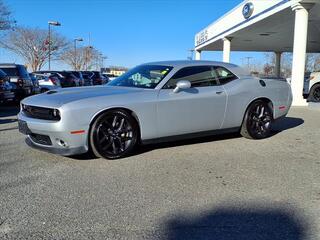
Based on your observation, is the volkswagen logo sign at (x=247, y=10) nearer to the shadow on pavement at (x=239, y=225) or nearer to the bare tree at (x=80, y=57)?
the shadow on pavement at (x=239, y=225)

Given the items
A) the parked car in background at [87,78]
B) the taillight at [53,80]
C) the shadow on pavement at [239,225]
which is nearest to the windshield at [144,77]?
the shadow on pavement at [239,225]

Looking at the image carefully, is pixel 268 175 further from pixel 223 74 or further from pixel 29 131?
pixel 29 131

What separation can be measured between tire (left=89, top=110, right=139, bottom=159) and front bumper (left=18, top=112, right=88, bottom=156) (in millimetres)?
177

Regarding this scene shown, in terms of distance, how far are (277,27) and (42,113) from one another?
64.8 ft

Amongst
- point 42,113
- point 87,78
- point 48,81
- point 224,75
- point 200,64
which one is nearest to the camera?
point 42,113

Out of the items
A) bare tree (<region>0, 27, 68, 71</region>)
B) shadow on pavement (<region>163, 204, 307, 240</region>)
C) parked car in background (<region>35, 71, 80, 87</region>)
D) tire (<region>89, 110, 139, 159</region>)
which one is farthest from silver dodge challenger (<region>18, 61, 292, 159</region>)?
bare tree (<region>0, 27, 68, 71</region>)

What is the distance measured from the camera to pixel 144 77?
6387mm

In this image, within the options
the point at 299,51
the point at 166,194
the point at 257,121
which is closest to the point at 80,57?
the point at 299,51

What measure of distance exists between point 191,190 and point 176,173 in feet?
2.15

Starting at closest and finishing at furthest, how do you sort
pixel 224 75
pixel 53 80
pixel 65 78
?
pixel 224 75
pixel 53 80
pixel 65 78

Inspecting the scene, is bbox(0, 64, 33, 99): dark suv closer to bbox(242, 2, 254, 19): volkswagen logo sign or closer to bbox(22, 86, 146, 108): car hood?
bbox(22, 86, 146, 108): car hood

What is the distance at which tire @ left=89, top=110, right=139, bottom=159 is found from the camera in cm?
537

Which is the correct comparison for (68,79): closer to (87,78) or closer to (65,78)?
(65,78)

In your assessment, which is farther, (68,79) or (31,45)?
(31,45)
